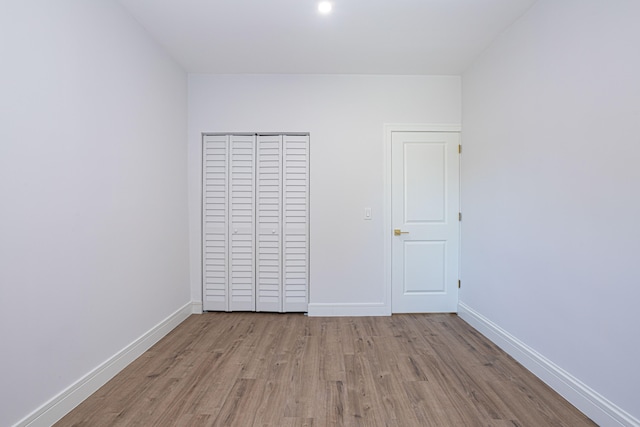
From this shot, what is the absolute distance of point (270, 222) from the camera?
3482 millimetres

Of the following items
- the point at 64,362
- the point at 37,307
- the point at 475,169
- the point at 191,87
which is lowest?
the point at 64,362

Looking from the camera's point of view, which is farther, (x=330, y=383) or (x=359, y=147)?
(x=359, y=147)

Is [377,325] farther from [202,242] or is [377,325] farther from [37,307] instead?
[37,307]

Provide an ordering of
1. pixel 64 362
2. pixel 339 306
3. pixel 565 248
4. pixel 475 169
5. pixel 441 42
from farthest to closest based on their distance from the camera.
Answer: pixel 339 306 < pixel 475 169 < pixel 441 42 < pixel 565 248 < pixel 64 362

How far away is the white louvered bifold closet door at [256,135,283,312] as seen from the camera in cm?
347

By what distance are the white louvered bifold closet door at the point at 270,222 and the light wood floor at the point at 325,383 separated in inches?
19.8

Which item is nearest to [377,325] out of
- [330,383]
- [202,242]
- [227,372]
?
[330,383]

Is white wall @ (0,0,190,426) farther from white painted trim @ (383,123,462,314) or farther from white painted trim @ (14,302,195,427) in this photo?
white painted trim @ (383,123,462,314)

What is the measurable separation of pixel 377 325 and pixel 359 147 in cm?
188

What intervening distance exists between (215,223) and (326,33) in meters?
2.21

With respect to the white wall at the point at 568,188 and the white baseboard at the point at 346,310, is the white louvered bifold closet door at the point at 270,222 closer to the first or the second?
the white baseboard at the point at 346,310

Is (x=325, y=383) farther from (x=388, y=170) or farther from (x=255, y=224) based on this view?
(x=388, y=170)

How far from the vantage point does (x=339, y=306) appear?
3430mm

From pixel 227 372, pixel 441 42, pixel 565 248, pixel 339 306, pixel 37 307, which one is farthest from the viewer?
pixel 339 306
